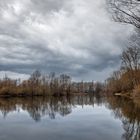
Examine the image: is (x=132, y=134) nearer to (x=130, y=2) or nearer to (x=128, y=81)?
(x=130, y=2)

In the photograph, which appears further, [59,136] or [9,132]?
[9,132]

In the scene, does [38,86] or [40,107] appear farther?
[38,86]

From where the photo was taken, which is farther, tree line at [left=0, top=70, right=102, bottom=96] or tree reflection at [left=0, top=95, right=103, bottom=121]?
tree line at [left=0, top=70, right=102, bottom=96]

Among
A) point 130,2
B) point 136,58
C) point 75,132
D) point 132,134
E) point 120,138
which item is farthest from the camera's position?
point 136,58

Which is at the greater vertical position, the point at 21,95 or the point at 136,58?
the point at 136,58

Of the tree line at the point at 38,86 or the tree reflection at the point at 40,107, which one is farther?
the tree line at the point at 38,86

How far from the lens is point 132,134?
564 inches

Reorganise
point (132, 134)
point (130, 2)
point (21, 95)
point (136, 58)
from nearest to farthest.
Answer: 1. point (130, 2)
2. point (132, 134)
3. point (136, 58)
4. point (21, 95)

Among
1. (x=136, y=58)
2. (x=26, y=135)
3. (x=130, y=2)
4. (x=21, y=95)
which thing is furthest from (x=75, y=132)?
(x=21, y=95)

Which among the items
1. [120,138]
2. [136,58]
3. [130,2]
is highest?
[136,58]

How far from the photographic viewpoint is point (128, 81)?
69.8 meters

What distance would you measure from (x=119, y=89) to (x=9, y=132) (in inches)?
3198

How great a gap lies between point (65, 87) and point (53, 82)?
7.62 meters

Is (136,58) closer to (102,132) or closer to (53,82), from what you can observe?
(102,132)
